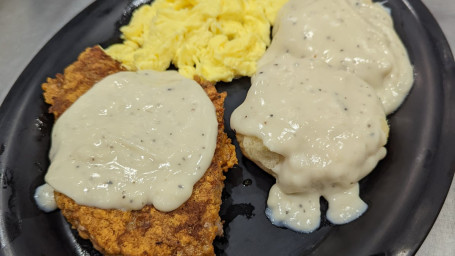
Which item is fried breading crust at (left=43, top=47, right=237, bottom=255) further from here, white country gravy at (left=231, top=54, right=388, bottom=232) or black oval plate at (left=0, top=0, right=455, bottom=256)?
white country gravy at (left=231, top=54, right=388, bottom=232)

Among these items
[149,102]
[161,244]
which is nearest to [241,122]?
[149,102]

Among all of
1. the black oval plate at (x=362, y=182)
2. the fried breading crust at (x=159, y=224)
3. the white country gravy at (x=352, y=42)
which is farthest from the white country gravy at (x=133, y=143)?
the white country gravy at (x=352, y=42)

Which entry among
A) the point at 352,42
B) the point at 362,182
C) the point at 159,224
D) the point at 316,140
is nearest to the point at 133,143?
the point at 159,224

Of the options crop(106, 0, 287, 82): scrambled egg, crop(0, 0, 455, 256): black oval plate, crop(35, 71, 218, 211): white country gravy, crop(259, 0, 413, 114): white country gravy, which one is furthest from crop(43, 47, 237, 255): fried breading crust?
crop(259, 0, 413, 114): white country gravy

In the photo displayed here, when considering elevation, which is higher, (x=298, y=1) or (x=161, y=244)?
(x=298, y=1)

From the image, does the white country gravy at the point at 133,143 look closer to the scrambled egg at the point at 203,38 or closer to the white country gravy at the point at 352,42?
the scrambled egg at the point at 203,38

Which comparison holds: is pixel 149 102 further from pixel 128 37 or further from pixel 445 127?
pixel 445 127
